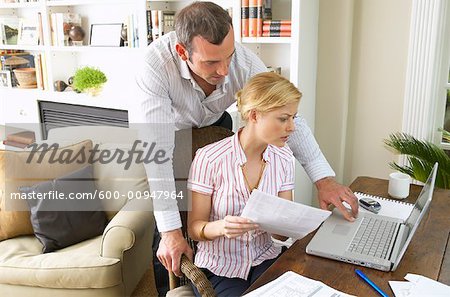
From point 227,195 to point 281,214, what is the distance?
275 mm

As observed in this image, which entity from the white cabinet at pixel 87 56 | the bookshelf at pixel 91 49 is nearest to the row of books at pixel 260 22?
the bookshelf at pixel 91 49

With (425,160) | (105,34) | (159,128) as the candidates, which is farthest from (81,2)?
(425,160)

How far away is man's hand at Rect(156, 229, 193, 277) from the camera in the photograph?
143cm

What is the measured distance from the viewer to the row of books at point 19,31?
3736mm

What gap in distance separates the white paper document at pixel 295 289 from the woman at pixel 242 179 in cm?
30

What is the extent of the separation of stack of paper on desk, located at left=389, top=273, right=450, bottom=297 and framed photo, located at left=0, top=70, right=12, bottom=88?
3802 millimetres

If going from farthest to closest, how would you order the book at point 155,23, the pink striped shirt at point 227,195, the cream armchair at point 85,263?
the book at point 155,23 → the cream armchair at point 85,263 → the pink striped shirt at point 227,195

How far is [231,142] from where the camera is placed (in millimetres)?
1495

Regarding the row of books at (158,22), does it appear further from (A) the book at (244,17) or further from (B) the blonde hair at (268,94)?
(B) the blonde hair at (268,94)

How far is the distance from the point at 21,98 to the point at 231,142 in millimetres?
2925

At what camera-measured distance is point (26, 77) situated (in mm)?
3846

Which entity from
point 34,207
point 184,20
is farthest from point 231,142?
point 34,207

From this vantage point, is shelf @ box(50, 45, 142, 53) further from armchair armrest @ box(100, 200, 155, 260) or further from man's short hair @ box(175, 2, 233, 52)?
man's short hair @ box(175, 2, 233, 52)

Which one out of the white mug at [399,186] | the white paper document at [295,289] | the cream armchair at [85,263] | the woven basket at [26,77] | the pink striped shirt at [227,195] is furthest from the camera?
the woven basket at [26,77]
